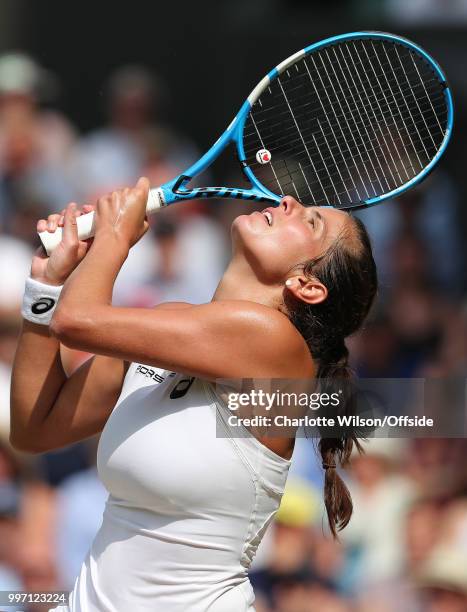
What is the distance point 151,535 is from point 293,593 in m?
2.08

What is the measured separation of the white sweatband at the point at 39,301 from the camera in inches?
104

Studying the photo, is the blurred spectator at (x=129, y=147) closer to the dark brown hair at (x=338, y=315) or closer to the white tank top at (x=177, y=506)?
the dark brown hair at (x=338, y=315)

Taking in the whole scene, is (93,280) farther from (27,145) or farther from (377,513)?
(27,145)

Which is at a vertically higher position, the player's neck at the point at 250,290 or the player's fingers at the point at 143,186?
the player's fingers at the point at 143,186

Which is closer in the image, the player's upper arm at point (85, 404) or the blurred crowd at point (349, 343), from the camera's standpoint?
the player's upper arm at point (85, 404)

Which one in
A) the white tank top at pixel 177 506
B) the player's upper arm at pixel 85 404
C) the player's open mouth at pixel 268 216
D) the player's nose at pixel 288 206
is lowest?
the white tank top at pixel 177 506

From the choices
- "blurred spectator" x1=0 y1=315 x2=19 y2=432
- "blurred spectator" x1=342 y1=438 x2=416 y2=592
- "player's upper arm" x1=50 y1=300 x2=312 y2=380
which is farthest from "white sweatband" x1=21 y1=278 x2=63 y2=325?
"blurred spectator" x1=0 y1=315 x2=19 y2=432

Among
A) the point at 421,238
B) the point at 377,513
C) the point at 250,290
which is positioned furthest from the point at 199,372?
the point at 421,238

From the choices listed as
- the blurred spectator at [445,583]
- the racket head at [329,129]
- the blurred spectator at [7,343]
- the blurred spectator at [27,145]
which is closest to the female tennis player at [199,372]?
the racket head at [329,129]

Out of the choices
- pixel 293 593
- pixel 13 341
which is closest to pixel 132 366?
pixel 293 593

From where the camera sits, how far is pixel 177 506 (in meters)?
2.40

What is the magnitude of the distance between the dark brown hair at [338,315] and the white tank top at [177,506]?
0.71 feet

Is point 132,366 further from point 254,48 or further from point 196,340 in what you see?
point 254,48

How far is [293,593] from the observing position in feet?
14.3
